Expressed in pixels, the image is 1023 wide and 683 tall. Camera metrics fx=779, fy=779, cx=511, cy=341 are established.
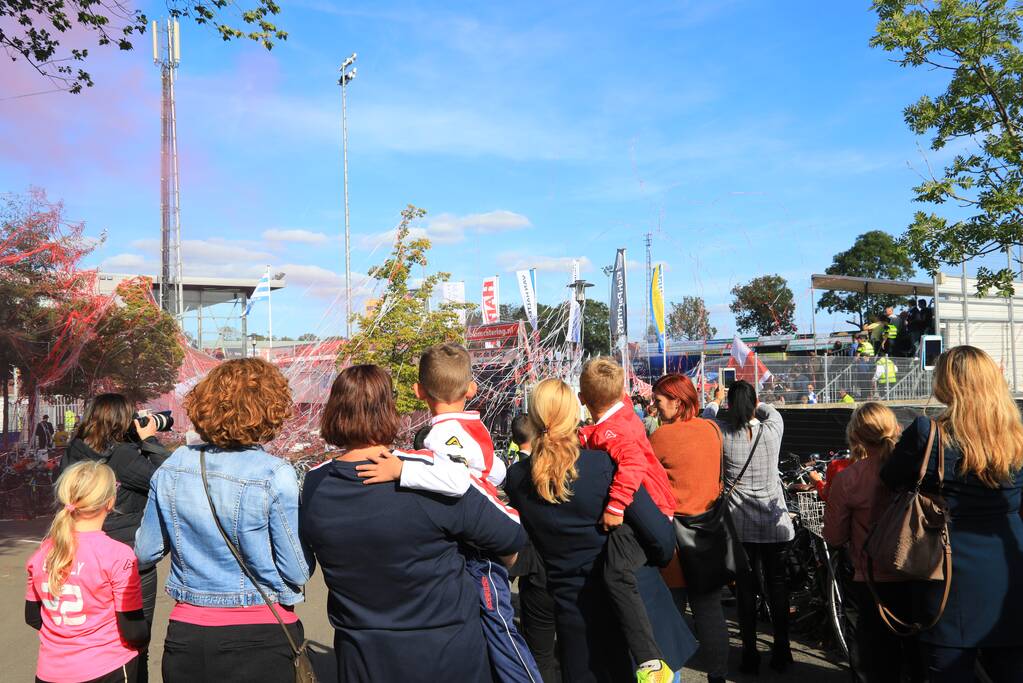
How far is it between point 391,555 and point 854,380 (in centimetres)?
1550

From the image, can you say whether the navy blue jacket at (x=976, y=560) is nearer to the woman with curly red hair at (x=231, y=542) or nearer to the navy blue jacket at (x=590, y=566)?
the navy blue jacket at (x=590, y=566)

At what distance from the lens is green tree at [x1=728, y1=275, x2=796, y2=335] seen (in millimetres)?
55494

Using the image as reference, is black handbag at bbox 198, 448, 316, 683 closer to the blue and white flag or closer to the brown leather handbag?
the brown leather handbag

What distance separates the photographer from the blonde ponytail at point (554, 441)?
10.5ft

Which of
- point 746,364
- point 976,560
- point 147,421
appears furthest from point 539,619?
point 746,364

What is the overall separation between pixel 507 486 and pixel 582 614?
2.03ft

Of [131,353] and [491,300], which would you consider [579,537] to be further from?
[491,300]

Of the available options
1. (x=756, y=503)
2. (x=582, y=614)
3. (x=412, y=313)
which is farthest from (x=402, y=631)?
(x=412, y=313)

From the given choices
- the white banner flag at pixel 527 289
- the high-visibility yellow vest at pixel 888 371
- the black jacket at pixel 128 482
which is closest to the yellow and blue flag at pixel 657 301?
the white banner flag at pixel 527 289

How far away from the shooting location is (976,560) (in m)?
2.86

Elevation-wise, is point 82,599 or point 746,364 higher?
point 746,364

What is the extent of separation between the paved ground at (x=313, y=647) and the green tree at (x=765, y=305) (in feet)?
166

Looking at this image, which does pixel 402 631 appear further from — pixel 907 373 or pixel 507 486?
pixel 907 373

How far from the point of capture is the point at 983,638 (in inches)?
111
